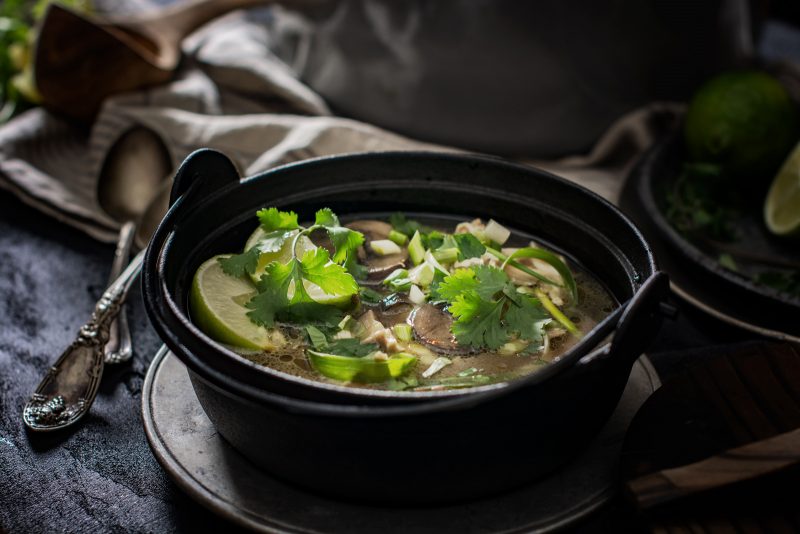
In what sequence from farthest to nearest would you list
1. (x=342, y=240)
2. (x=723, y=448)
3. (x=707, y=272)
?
(x=707, y=272), (x=342, y=240), (x=723, y=448)

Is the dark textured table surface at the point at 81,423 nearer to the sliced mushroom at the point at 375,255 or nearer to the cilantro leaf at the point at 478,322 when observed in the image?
the cilantro leaf at the point at 478,322

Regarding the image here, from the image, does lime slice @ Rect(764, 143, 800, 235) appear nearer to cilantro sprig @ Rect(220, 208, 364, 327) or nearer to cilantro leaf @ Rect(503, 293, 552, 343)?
cilantro leaf @ Rect(503, 293, 552, 343)

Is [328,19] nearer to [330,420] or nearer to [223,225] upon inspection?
[223,225]

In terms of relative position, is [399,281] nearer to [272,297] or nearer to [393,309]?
[393,309]

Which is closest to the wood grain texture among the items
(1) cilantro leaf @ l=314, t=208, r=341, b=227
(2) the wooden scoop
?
(1) cilantro leaf @ l=314, t=208, r=341, b=227

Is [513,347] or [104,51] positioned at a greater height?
[513,347]

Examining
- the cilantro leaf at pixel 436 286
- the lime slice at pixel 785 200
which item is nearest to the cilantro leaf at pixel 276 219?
the cilantro leaf at pixel 436 286

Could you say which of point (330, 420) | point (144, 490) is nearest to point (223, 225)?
point (144, 490)

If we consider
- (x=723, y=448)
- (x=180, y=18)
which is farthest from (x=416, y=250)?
(x=180, y=18)
